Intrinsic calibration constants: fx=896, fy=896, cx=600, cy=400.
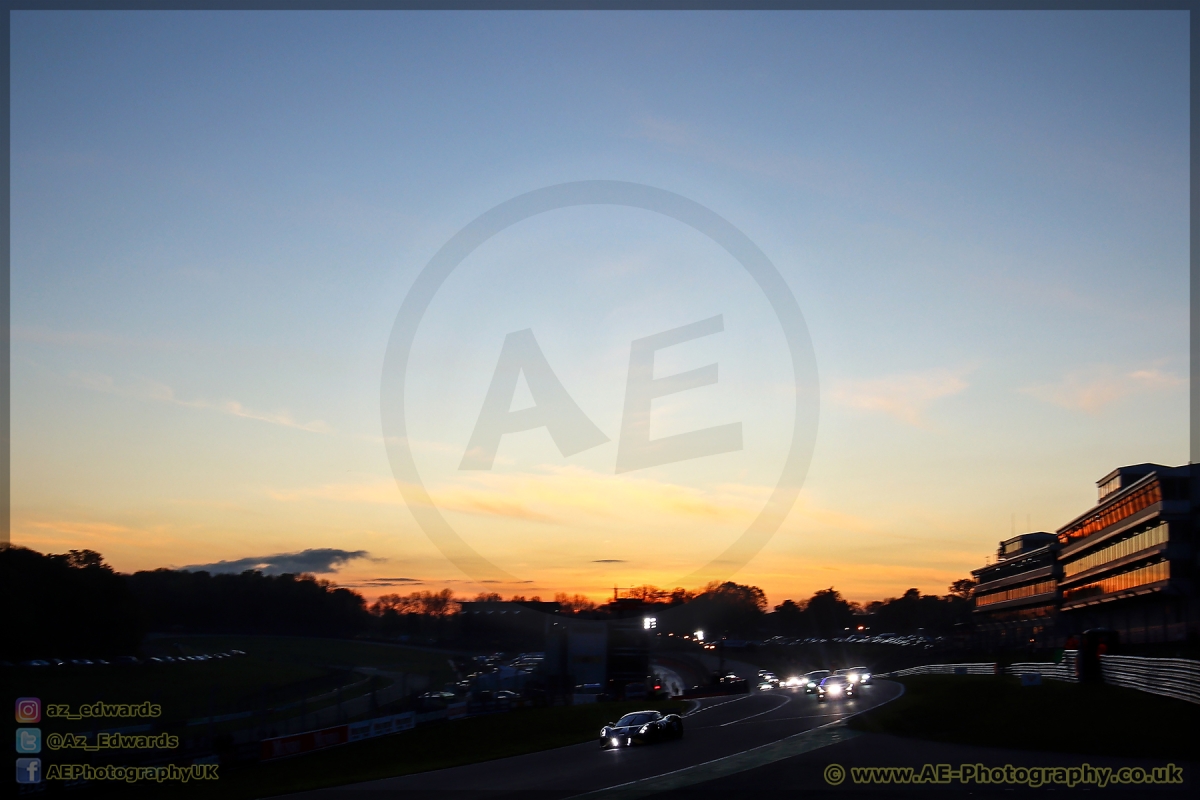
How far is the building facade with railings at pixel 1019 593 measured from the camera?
412 feet

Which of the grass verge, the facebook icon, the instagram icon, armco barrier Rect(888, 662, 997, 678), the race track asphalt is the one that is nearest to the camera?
the race track asphalt

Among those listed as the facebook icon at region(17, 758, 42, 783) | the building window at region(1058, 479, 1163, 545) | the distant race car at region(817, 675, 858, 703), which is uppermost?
the building window at region(1058, 479, 1163, 545)

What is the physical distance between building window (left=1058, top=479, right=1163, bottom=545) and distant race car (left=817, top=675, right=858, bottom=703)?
146 ft

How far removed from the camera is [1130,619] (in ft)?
332

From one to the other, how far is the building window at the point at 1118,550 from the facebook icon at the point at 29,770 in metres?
93.0

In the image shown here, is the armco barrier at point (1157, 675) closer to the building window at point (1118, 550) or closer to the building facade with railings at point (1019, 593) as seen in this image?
the building window at point (1118, 550)

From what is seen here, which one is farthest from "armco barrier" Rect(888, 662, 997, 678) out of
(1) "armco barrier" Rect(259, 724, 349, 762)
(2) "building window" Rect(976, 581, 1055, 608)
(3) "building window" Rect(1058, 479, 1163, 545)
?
(1) "armco barrier" Rect(259, 724, 349, 762)

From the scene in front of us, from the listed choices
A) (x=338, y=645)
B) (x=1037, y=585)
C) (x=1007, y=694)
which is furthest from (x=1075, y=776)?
(x=1037, y=585)

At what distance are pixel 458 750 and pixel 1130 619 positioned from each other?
87366 millimetres

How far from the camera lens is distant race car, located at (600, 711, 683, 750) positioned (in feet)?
133

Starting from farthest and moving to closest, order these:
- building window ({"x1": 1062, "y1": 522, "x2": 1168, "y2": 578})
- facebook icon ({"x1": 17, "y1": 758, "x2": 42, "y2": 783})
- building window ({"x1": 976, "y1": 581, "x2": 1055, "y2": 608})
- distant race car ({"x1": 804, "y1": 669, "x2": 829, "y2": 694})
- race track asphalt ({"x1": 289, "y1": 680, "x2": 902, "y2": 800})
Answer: building window ({"x1": 976, "y1": 581, "x2": 1055, "y2": 608}) < building window ({"x1": 1062, "y1": 522, "x2": 1168, "y2": 578}) < distant race car ({"x1": 804, "y1": 669, "x2": 829, "y2": 694}) < facebook icon ({"x1": 17, "y1": 758, "x2": 42, "y2": 783}) < race track asphalt ({"x1": 289, "y1": 680, "x2": 902, "y2": 800})

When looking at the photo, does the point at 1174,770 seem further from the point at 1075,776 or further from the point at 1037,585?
the point at 1037,585

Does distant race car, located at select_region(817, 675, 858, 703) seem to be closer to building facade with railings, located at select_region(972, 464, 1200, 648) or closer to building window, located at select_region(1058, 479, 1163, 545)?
building facade with railings, located at select_region(972, 464, 1200, 648)

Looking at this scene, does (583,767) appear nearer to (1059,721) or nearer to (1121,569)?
(1059,721)
